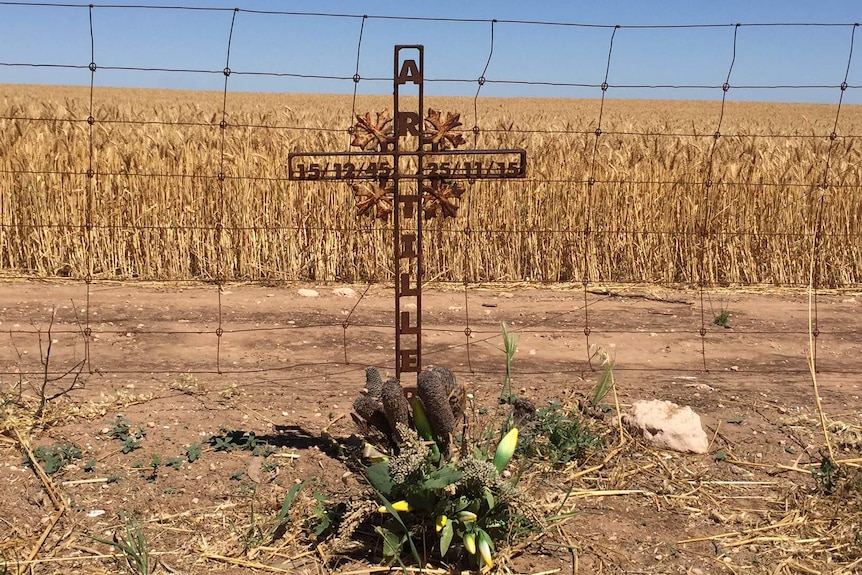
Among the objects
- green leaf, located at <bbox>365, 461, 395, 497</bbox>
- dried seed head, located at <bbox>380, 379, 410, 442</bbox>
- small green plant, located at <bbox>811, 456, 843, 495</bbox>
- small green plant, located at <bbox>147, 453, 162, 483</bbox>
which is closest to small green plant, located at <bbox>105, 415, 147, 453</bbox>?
small green plant, located at <bbox>147, 453, 162, 483</bbox>

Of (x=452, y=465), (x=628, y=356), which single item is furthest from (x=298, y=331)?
(x=452, y=465)

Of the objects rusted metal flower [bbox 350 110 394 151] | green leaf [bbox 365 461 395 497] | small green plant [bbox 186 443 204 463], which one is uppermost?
rusted metal flower [bbox 350 110 394 151]

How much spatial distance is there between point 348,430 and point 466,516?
1.43m

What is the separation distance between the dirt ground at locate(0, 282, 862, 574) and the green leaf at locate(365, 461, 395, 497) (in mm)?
405

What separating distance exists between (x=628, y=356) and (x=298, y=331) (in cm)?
258

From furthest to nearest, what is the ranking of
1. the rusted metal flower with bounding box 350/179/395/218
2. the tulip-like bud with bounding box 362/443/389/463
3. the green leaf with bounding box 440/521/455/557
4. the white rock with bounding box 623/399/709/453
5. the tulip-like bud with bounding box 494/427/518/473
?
1. the white rock with bounding box 623/399/709/453
2. the rusted metal flower with bounding box 350/179/395/218
3. the tulip-like bud with bounding box 362/443/389/463
4. the tulip-like bud with bounding box 494/427/518/473
5. the green leaf with bounding box 440/521/455/557

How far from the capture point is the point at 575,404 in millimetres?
4855

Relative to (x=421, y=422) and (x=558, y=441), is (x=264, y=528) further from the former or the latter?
(x=558, y=441)

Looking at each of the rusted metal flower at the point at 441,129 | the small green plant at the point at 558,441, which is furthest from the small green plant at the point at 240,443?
the rusted metal flower at the point at 441,129

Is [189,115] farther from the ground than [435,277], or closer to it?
farther from the ground

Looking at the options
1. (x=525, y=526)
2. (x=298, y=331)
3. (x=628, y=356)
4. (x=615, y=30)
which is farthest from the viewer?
(x=298, y=331)

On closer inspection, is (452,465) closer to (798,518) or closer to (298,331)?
(798,518)

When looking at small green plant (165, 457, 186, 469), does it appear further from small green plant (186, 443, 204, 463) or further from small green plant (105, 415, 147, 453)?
small green plant (105, 415, 147, 453)

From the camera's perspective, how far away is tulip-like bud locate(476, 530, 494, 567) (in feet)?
10.3
